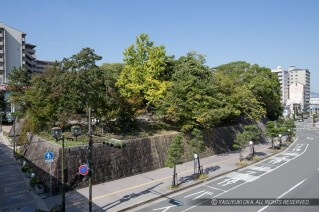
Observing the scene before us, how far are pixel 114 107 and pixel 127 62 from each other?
10.2 m

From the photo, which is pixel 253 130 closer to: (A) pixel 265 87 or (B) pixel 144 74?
(B) pixel 144 74

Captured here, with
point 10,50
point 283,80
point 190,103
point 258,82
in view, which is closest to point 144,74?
point 190,103

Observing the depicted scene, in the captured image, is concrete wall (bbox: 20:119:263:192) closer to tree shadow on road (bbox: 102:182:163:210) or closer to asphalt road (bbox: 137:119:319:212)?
tree shadow on road (bbox: 102:182:163:210)

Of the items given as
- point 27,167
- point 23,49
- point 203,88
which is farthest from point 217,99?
point 23,49

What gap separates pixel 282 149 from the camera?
34031 mm

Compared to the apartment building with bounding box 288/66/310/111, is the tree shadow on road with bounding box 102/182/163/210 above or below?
below

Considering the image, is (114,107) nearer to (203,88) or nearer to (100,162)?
(100,162)

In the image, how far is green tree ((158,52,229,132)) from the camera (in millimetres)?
27047

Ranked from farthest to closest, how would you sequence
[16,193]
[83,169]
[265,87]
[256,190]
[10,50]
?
[10,50], [265,87], [256,190], [16,193], [83,169]

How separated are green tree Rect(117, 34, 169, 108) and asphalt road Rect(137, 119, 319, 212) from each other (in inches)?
482

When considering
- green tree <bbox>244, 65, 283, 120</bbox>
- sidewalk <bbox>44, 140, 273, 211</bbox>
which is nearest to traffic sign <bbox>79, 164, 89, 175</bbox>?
sidewalk <bbox>44, 140, 273, 211</bbox>

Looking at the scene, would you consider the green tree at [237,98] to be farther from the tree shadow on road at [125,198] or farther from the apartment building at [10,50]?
the apartment building at [10,50]

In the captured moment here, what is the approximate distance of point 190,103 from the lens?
89.4 feet

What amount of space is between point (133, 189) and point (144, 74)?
51.8 ft
